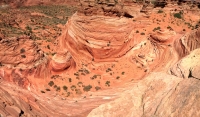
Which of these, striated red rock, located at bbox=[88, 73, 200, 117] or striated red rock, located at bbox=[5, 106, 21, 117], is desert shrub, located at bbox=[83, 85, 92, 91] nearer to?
striated red rock, located at bbox=[88, 73, 200, 117]

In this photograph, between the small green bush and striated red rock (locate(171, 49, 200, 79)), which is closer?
striated red rock (locate(171, 49, 200, 79))

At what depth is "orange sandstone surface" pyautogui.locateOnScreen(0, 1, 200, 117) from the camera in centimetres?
910

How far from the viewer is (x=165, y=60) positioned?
757 inches

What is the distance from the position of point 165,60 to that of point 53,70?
31.1ft

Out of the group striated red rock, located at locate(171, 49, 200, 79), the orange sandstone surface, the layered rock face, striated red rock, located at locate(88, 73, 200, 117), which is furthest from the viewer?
the layered rock face

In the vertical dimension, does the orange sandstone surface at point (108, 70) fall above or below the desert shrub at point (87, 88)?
above

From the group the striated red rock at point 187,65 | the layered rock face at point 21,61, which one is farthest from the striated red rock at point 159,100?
the layered rock face at point 21,61

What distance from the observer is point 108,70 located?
21.0 metres

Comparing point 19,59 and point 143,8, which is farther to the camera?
point 143,8

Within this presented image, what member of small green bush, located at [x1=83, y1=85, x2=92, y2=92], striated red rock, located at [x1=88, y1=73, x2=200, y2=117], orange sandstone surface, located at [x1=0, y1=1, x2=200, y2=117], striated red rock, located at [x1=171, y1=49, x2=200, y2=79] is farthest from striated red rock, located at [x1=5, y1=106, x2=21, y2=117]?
small green bush, located at [x1=83, y1=85, x2=92, y2=92]

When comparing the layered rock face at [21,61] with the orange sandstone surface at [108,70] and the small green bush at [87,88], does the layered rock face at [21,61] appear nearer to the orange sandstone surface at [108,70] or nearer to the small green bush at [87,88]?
the orange sandstone surface at [108,70]

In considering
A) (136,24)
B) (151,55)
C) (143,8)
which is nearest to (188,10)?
(143,8)

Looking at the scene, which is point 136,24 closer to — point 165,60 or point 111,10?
point 111,10

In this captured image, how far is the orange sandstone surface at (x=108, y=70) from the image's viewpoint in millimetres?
9102
